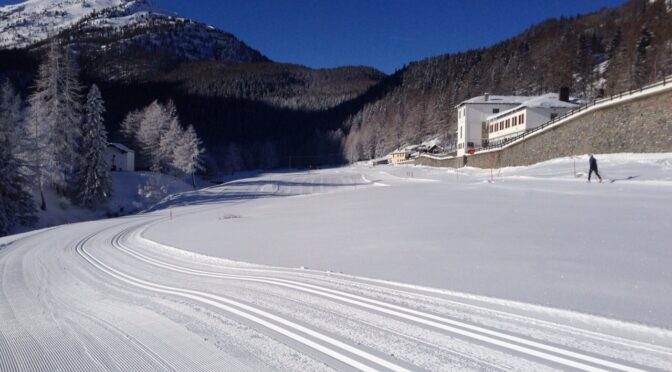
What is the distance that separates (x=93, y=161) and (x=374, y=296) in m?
41.0

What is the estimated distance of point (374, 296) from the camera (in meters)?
7.21

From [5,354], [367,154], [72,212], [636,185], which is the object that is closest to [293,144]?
[367,154]

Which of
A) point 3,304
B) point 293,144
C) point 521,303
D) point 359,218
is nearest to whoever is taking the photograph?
point 521,303

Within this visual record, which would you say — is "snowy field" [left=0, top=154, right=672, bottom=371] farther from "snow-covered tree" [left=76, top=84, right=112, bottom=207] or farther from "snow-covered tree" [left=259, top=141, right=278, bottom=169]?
"snow-covered tree" [left=259, top=141, right=278, bottom=169]

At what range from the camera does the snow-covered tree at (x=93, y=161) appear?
39219 millimetres

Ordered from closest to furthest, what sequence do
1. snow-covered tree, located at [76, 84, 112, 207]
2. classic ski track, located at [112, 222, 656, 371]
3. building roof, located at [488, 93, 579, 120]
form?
classic ski track, located at [112, 222, 656, 371] < snow-covered tree, located at [76, 84, 112, 207] < building roof, located at [488, 93, 579, 120]

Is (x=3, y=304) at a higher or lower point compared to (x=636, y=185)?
lower

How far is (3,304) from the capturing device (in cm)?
886

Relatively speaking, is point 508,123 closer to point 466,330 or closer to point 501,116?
point 501,116

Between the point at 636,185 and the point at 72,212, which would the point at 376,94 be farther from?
the point at 636,185

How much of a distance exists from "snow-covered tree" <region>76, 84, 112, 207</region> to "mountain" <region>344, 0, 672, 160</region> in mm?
70008

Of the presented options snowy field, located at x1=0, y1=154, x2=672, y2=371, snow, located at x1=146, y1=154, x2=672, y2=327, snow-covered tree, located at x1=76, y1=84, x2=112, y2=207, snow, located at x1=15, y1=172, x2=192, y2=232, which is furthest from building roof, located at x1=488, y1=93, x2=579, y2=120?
snow-covered tree, located at x1=76, y1=84, x2=112, y2=207

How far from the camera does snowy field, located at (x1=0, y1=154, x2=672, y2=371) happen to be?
4867mm

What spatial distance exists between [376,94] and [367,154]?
61645 millimetres
